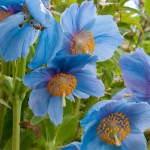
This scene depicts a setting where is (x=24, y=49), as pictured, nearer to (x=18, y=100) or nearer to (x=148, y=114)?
(x=18, y=100)

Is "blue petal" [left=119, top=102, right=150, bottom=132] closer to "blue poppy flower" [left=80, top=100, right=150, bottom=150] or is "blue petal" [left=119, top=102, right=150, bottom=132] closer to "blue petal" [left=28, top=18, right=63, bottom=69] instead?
"blue poppy flower" [left=80, top=100, right=150, bottom=150]

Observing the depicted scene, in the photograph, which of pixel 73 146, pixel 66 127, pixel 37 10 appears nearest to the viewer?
pixel 37 10

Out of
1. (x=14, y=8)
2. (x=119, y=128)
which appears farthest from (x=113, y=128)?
(x=14, y=8)

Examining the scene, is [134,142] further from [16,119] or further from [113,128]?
[16,119]

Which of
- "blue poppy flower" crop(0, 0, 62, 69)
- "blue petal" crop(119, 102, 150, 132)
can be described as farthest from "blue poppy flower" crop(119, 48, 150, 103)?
"blue poppy flower" crop(0, 0, 62, 69)

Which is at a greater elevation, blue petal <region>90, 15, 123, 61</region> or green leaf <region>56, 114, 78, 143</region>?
blue petal <region>90, 15, 123, 61</region>

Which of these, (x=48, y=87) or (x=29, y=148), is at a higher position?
(x=48, y=87)

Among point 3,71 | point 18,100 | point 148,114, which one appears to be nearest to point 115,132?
point 148,114
